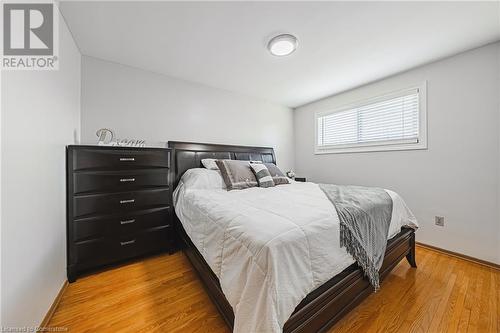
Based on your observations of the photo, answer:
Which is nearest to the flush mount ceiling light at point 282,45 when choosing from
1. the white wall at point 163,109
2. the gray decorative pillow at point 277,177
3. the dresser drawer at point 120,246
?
the white wall at point 163,109

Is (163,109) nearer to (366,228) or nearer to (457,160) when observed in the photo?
(366,228)

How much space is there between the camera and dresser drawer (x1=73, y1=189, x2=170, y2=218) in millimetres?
1636

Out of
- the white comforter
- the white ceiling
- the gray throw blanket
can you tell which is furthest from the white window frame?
the white comforter

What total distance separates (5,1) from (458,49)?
3696mm

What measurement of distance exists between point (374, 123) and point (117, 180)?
349 centimetres

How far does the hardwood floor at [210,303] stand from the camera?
1.18m

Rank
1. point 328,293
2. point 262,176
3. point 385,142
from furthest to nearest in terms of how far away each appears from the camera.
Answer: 1. point 385,142
2. point 262,176
3. point 328,293

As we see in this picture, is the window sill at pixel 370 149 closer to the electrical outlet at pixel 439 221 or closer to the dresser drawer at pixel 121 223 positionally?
the electrical outlet at pixel 439 221

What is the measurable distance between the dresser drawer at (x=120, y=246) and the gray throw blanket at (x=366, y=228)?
182 cm

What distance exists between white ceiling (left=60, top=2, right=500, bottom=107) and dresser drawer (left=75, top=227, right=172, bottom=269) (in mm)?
1984

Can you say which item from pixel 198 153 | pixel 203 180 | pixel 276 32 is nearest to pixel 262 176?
Result: pixel 203 180

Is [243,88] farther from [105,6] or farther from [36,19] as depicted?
[36,19]

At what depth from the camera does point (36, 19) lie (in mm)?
1271

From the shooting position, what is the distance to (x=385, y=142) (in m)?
2.66
